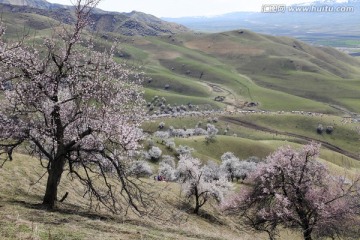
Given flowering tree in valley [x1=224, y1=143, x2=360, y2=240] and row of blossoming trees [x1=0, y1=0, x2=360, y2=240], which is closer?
row of blossoming trees [x1=0, y1=0, x2=360, y2=240]

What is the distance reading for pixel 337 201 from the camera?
36719mm

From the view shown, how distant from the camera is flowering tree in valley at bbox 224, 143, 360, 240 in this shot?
34.9m

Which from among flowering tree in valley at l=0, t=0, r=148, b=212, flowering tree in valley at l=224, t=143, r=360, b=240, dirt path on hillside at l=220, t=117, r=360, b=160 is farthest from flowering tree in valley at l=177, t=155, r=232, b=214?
dirt path on hillside at l=220, t=117, r=360, b=160

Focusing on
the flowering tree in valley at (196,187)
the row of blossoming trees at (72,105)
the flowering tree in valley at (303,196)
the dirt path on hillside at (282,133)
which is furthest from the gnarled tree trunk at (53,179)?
the dirt path on hillside at (282,133)

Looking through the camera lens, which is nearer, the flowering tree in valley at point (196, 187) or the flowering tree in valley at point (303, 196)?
the flowering tree in valley at point (303, 196)

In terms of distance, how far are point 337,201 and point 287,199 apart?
5.70 metres

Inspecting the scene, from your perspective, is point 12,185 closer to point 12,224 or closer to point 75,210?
point 75,210

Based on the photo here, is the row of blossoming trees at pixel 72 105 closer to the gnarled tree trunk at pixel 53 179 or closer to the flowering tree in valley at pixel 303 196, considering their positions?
the gnarled tree trunk at pixel 53 179

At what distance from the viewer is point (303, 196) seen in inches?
1414

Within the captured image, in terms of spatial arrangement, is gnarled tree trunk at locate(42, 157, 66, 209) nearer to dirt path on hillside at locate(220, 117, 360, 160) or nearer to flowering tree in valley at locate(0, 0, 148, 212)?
flowering tree in valley at locate(0, 0, 148, 212)

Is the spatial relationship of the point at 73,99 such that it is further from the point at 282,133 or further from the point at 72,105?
the point at 282,133

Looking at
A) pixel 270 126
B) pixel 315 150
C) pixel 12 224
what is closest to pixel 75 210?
Answer: pixel 12 224

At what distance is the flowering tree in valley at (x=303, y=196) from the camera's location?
34875 mm

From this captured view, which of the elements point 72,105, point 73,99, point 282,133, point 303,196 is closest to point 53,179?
point 72,105
